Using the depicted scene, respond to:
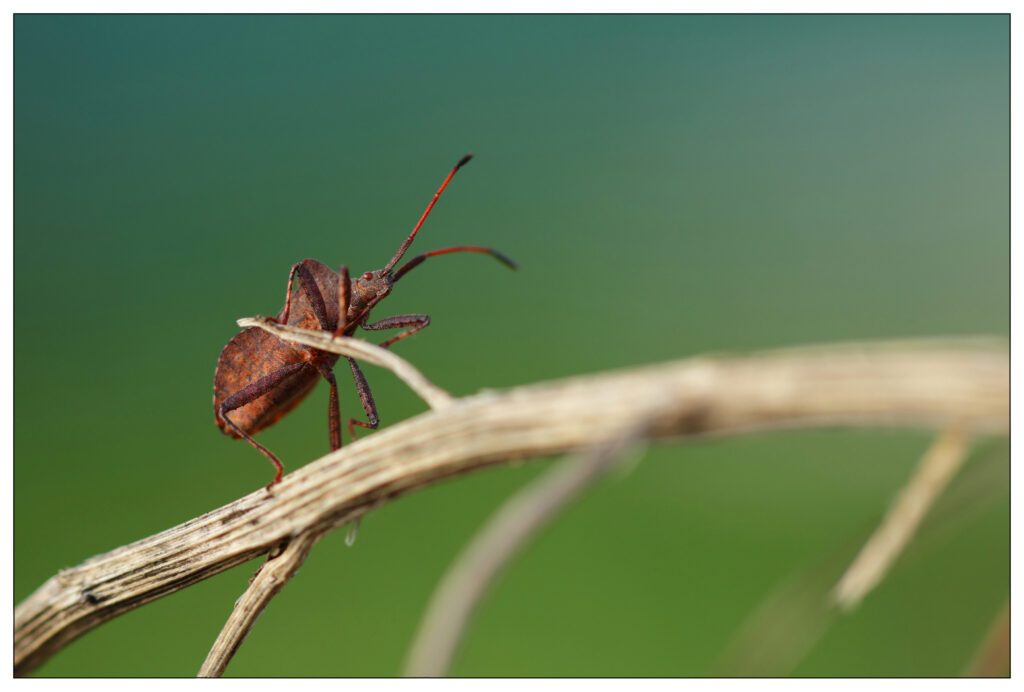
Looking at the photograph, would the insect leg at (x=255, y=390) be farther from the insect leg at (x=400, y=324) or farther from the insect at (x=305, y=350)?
the insect leg at (x=400, y=324)

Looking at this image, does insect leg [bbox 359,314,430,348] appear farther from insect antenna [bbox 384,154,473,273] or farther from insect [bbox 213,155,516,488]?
insect antenna [bbox 384,154,473,273]

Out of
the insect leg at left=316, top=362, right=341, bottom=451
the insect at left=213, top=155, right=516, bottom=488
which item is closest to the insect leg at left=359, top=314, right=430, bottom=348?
the insect at left=213, top=155, right=516, bottom=488

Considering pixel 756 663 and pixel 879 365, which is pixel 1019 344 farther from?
pixel 879 365

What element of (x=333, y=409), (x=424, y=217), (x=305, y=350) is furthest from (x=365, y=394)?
(x=424, y=217)

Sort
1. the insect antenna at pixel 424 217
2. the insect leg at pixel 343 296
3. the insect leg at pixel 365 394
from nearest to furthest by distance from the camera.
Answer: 1. the insect antenna at pixel 424 217
2. the insect leg at pixel 343 296
3. the insect leg at pixel 365 394

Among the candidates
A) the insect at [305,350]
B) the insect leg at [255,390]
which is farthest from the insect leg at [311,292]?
the insect leg at [255,390]

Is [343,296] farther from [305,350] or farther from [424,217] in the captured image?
[424,217]
